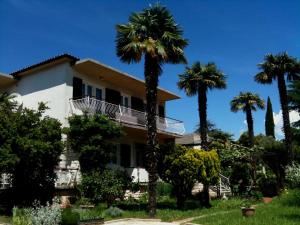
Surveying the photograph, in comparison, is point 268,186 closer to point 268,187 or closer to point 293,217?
point 268,187

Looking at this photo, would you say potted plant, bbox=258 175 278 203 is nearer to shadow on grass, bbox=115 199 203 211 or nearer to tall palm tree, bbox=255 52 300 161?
tall palm tree, bbox=255 52 300 161

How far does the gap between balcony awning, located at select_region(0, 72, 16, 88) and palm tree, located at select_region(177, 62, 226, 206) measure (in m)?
11.6

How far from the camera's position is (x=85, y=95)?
93.1ft

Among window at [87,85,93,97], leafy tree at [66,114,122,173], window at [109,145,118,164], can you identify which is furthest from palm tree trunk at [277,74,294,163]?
window at [87,85,93,97]

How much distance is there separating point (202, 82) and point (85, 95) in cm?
777

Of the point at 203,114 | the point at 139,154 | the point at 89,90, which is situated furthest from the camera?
the point at 139,154

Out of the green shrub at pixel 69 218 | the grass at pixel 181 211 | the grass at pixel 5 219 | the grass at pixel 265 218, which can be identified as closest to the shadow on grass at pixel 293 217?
the grass at pixel 265 218

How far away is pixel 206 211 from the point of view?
23250mm

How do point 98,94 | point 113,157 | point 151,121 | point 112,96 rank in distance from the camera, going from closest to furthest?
point 151,121 → point 113,157 → point 98,94 → point 112,96

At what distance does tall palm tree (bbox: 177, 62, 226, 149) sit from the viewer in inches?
1146

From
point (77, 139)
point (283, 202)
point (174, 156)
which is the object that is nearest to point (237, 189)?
point (283, 202)

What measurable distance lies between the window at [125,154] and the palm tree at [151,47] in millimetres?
8542

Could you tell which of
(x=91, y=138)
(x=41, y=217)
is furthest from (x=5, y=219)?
(x=91, y=138)

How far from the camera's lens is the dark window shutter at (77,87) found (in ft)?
91.1
